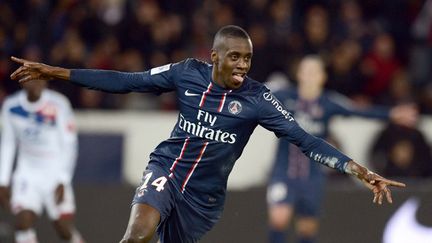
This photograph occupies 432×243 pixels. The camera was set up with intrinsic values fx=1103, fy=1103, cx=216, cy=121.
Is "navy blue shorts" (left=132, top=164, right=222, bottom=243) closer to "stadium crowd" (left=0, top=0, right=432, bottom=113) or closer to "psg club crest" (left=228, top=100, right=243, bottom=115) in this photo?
"psg club crest" (left=228, top=100, right=243, bottom=115)

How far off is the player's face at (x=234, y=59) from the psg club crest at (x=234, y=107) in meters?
0.12

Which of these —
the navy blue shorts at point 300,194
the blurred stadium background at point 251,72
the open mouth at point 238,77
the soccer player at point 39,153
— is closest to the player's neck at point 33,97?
the soccer player at point 39,153

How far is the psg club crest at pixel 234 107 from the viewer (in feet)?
24.0

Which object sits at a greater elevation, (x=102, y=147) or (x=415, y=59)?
(x=415, y=59)

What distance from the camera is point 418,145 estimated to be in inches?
501

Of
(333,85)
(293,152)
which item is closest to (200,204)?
(293,152)

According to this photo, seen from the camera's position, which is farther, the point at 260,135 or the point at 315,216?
the point at 260,135

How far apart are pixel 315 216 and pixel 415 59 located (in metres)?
4.06

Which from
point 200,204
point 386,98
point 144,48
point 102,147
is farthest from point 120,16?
point 200,204

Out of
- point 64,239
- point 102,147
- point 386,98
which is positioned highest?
point 386,98

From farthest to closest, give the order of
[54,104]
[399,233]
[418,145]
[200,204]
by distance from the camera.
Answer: [418,145], [399,233], [54,104], [200,204]

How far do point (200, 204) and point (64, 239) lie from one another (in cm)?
375

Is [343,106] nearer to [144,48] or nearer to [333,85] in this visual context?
[333,85]

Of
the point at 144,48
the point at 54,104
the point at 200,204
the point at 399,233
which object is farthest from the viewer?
the point at 144,48
